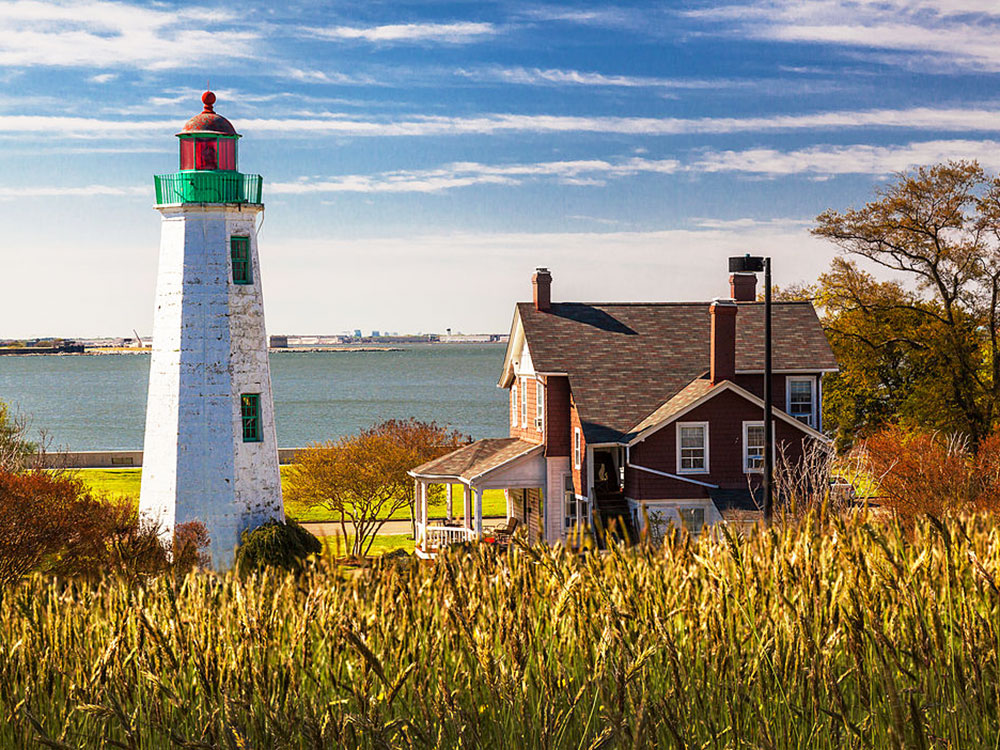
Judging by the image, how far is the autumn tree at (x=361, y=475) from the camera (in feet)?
120

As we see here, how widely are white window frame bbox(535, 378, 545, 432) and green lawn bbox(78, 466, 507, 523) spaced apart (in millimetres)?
7110

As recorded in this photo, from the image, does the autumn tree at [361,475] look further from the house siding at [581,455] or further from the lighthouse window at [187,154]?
the lighthouse window at [187,154]

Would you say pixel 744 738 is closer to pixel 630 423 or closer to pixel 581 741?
pixel 581 741

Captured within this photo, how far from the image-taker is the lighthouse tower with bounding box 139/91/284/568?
90.8ft

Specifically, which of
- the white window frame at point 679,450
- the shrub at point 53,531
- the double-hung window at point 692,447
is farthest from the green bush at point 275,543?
the double-hung window at point 692,447

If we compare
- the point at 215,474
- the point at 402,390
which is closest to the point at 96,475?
the point at 215,474

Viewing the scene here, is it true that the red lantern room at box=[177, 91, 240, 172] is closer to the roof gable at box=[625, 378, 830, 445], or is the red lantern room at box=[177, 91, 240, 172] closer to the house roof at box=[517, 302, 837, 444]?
the house roof at box=[517, 302, 837, 444]

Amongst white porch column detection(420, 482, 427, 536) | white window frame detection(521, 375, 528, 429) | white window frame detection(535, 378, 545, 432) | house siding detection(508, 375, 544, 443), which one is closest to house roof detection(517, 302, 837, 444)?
white window frame detection(535, 378, 545, 432)

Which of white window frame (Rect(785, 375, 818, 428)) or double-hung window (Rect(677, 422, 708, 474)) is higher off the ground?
white window frame (Rect(785, 375, 818, 428))

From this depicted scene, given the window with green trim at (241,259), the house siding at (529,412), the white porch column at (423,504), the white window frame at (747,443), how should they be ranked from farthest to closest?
1. the house siding at (529,412)
2. the white porch column at (423,504)
3. the white window frame at (747,443)
4. the window with green trim at (241,259)

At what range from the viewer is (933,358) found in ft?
136

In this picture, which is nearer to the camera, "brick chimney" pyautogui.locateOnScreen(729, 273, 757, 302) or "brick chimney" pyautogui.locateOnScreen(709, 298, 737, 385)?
"brick chimney" pyautogui.locateOnScreen(709, 298, 737, 385)

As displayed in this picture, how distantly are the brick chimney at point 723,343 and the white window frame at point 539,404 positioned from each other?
498 centimetres

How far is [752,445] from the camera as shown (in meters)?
31.3
